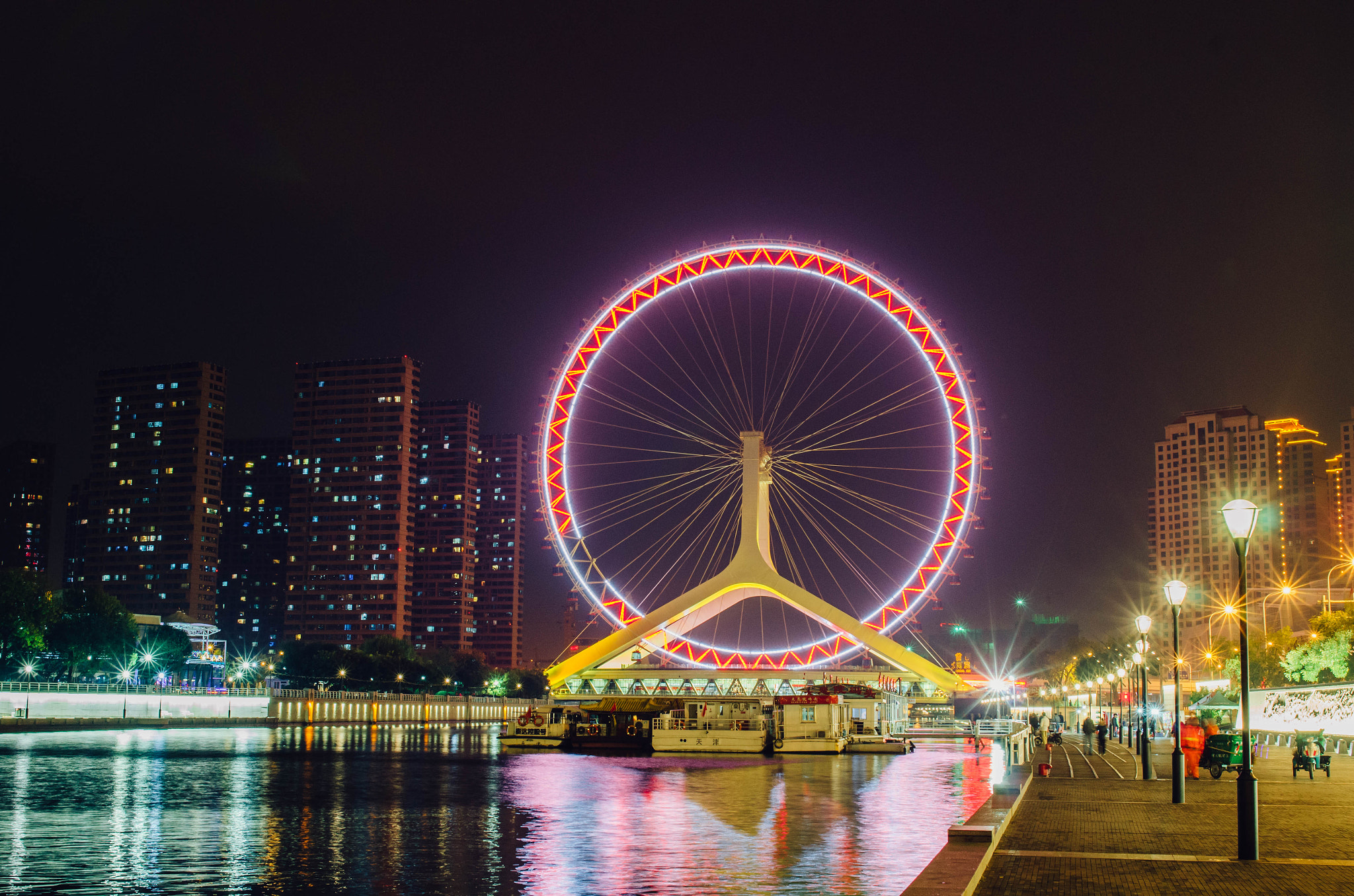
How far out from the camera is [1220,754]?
3809cm

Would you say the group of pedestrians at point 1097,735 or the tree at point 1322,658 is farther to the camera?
the tree at point 1322,658

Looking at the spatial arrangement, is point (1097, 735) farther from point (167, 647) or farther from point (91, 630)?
point (167, 647)

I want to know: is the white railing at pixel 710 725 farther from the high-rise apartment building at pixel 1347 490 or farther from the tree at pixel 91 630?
the high-rise apartment building at pixel 1347 490

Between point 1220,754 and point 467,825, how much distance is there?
2198 centimetres

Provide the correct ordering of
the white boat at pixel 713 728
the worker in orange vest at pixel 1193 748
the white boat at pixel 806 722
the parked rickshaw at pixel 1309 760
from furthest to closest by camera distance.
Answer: the white boat at pixel 806 722
the white boat at pixel 713 728
the worker in orange vest at pixel 1193 748
the parked rickshaw at pixel 1309 760

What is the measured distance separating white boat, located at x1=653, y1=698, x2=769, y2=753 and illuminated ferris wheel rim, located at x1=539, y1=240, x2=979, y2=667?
252 inches

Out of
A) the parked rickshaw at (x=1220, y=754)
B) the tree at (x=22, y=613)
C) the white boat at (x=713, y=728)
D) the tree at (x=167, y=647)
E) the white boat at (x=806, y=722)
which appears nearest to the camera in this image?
the parked rickshaw at (x=1220, y=754)

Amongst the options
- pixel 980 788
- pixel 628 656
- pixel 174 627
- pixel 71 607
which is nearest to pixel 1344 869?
pixel 980 788

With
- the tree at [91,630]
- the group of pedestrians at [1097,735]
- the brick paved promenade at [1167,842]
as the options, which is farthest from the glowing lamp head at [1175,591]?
the tree at [91,630]

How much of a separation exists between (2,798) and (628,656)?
204 ft

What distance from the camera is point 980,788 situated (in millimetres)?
38594

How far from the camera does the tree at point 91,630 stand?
4432 inches

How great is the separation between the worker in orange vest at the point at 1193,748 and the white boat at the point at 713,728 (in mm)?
23856

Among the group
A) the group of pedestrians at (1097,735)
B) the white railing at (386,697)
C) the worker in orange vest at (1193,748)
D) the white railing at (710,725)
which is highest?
the worker in orange vest at (1193,748)
